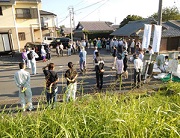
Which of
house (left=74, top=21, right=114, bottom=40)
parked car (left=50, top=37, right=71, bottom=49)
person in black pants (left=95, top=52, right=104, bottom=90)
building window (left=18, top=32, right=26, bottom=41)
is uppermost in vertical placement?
house (left=74, top=21, right=114, bottom=40)

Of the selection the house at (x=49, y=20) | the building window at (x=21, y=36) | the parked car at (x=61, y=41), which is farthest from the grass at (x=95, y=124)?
the house at (x=49, y=20)

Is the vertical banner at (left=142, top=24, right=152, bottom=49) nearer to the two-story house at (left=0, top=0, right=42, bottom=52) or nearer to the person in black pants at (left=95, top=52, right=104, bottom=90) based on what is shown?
the person in black pants at (left=95, top=52, right=104, bottom=90)

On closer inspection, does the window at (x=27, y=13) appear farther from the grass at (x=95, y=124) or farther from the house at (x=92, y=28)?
the grass at (x=95, y=124)

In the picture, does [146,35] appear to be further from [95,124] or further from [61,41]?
[61,41]

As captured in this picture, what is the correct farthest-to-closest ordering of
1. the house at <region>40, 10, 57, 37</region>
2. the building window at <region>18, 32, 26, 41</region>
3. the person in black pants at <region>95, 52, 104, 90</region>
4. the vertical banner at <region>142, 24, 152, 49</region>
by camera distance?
the house at <region>40, 10, 57, 37</region> < the building window at <region>18, 32, 26, 41</region> < the vertical banner at <region>142, 24, 152, 49</region> < the person in black pants at <region>95, 52, 104, 90</region>

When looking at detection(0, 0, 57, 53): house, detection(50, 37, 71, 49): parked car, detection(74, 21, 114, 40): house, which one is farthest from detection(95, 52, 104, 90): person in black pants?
detection(74, 21, 114, 40): house

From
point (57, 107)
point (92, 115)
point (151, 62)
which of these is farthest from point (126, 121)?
point (151, 62)

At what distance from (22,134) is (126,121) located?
1421mm

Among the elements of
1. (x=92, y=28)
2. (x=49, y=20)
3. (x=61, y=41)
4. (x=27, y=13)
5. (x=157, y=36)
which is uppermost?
(x=49, y=20)

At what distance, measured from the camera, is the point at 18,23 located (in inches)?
782

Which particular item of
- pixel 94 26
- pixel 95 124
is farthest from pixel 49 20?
pixel 95 124

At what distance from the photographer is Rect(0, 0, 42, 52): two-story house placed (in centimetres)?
1834

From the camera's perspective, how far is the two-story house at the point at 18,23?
18.3 m

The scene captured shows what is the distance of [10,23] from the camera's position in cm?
1881
